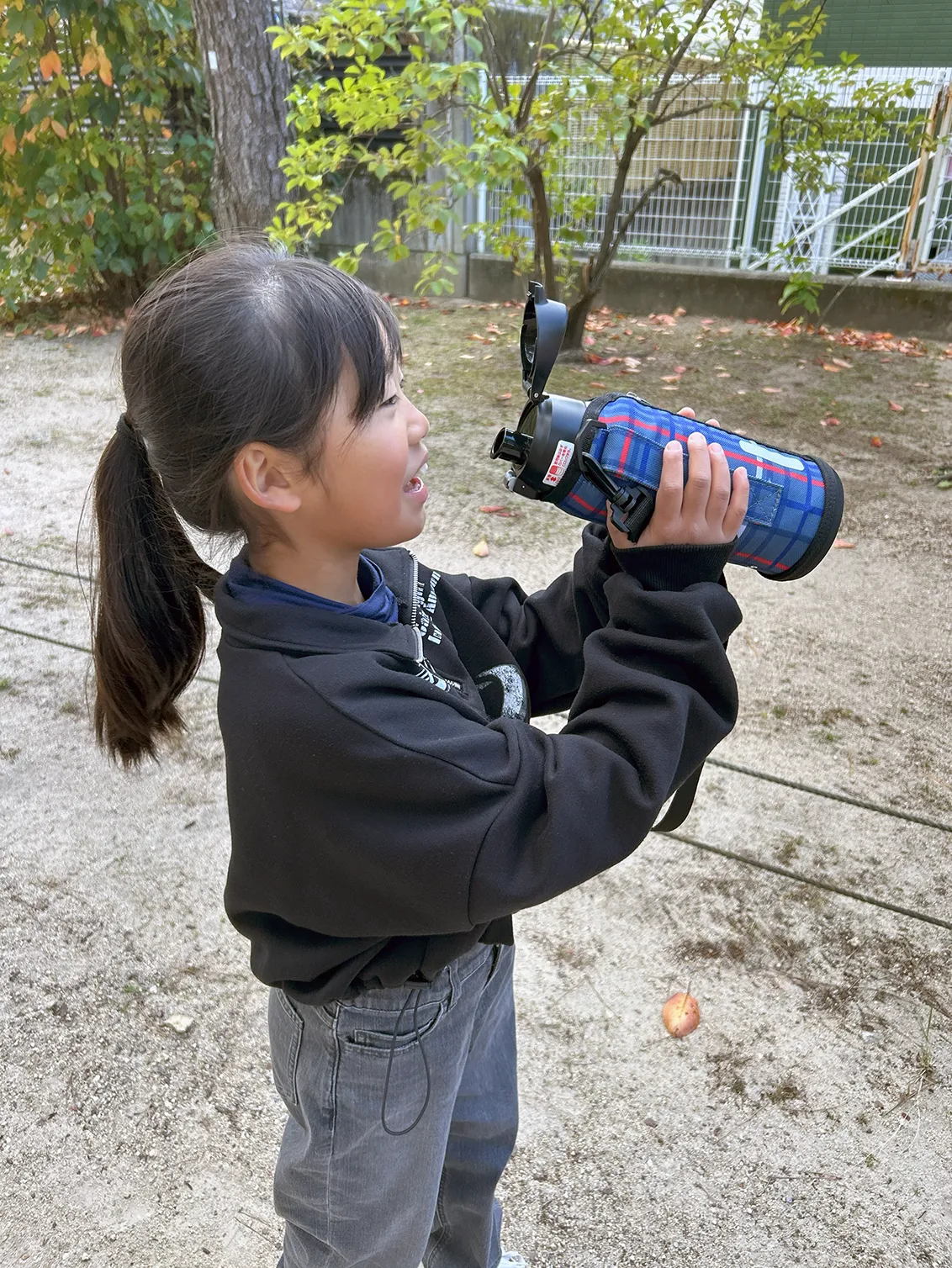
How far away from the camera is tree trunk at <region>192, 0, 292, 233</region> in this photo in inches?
209

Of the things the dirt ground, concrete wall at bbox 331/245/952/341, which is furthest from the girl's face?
concrete wall at bbox 331/245/952/341

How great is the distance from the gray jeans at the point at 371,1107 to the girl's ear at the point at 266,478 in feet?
1.92

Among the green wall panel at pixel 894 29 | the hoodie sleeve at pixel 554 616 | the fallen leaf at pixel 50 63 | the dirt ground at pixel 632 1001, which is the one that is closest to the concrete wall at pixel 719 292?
the fallen leaf at pixel 50 63

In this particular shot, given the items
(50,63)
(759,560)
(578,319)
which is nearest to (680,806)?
(759,560)

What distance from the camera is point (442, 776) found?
3.34 feet

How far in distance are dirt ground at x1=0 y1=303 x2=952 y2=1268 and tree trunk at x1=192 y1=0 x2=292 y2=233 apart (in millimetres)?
2790

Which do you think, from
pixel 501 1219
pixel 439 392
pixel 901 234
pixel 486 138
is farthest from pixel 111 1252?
pixel 901 234

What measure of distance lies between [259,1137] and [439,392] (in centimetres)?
472

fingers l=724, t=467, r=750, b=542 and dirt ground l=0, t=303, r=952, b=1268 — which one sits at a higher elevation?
fingers l=724, t=467, r=750, b=542

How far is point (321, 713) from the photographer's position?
1.02 meters

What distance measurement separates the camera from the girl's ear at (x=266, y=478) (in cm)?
113

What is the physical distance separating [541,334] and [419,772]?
526 mm

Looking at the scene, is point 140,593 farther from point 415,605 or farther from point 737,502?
point 737,502

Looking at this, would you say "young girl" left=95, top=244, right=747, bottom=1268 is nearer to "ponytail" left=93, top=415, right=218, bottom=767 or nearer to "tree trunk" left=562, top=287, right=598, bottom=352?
"ponytail" left=93, top=415, right=218, bottom=767
